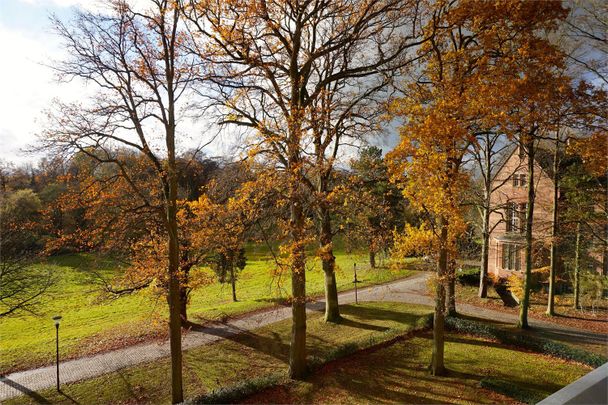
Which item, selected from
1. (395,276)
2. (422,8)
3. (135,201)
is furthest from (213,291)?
(422,8)

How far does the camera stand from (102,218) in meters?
9.96

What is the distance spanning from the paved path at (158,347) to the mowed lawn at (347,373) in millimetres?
651

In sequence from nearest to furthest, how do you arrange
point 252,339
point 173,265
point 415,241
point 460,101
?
point 460,101 < point 173,265 < point 415,241 < point 252,339

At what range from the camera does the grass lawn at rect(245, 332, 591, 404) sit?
893 centimetres

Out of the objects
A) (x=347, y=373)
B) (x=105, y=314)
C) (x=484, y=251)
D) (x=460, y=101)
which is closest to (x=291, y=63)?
(x=460, y=101)

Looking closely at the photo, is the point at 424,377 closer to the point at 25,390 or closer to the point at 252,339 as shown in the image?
the point at 252,339

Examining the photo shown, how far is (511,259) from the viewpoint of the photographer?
2478 centimetres

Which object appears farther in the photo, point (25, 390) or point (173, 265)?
point (25, 390)

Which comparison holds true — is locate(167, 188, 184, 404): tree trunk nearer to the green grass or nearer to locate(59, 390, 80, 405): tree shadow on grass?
the green grass

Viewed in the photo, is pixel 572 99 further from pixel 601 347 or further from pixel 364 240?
pixel 601 347

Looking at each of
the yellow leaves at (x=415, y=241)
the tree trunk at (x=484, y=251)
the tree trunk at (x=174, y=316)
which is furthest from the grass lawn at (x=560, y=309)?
the tree trunk at (x=174, y=316)

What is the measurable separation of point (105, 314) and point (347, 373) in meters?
17.4

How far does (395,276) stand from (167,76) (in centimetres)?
→ 2278

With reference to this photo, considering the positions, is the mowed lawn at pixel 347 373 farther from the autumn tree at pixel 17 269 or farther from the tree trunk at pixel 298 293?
the autumn tree at pixel 17 269
